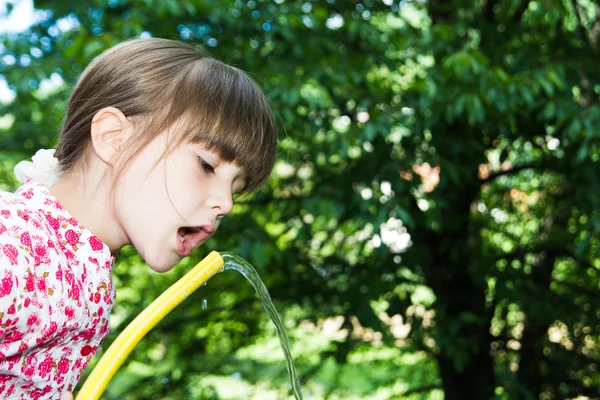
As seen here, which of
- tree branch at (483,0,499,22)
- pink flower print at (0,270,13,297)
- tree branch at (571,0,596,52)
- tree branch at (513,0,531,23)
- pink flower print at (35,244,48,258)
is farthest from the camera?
tree branch at (483,0,499,22)

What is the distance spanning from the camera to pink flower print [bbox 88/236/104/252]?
53.0 inches

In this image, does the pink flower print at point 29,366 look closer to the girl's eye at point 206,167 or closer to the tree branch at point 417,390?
the girl's eye at point 206,167

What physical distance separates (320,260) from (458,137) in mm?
856

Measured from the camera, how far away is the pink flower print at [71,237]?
1.32 m

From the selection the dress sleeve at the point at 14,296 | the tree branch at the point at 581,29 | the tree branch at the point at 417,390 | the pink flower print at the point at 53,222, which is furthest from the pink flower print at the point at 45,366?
the tree branch at the point at 417,390

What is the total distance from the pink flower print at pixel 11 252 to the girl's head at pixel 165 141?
26cm

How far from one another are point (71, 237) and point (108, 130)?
22 cm

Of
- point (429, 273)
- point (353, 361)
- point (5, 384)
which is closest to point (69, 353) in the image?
point (5, 384)

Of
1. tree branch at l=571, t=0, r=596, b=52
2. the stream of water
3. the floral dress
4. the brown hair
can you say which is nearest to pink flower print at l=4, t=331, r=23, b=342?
the floral dress

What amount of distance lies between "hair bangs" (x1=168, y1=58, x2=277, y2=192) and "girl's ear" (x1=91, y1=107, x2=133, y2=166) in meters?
0.10

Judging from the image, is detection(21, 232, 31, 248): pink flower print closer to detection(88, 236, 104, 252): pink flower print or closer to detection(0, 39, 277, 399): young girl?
detection(0, 39, 277, 399): young girl

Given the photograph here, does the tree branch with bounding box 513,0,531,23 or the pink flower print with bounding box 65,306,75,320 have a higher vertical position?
the pink flower print with bounding box 65,306,75,320

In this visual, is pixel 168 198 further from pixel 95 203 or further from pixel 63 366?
pixel 63 366

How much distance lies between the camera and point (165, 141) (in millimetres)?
1377
